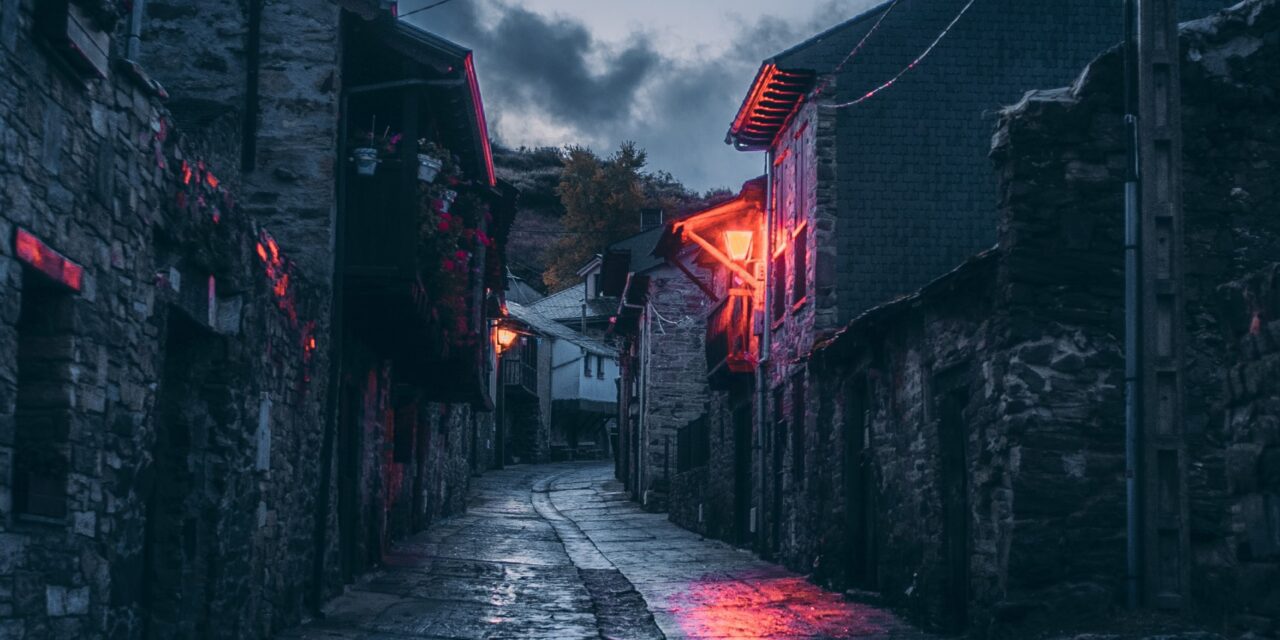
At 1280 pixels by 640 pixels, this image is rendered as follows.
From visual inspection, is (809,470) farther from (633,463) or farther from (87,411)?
(633,463)

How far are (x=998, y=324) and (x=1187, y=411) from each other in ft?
4.41

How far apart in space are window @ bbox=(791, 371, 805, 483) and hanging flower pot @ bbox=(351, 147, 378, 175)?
6.73m

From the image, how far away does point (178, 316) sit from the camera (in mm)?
8406

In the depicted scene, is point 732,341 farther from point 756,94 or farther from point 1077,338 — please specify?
point 1077,338

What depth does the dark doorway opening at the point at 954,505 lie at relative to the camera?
36.3ft

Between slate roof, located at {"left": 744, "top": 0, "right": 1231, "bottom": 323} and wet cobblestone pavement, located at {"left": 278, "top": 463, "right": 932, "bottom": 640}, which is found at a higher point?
slate roof, located at {"left": 744, "top": 0, "right": 1231, "bottom": 323}

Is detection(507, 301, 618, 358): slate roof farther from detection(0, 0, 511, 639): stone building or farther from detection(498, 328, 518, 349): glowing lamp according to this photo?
detection(0, 0, 511, 639): stone building

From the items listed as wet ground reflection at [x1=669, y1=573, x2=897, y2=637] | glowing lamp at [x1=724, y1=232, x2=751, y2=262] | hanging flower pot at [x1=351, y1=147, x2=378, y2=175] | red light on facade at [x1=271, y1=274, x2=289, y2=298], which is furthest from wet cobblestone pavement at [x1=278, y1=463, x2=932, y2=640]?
glowing lamp at [x1=724, y1=232, x2=751, y2=262]

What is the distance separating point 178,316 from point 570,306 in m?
51.3

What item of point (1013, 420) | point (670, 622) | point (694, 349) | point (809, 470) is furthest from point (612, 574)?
point (694, 349)

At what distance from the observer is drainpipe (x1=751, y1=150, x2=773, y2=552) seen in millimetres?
19656

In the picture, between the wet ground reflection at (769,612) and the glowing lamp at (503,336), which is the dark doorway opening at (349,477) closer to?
the wet ground reflection at (769,612)

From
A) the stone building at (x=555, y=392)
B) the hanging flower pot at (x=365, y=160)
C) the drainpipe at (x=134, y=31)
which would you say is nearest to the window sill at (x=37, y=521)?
the drainpipe at (x=134, y=31)

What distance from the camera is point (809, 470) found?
16625mm
